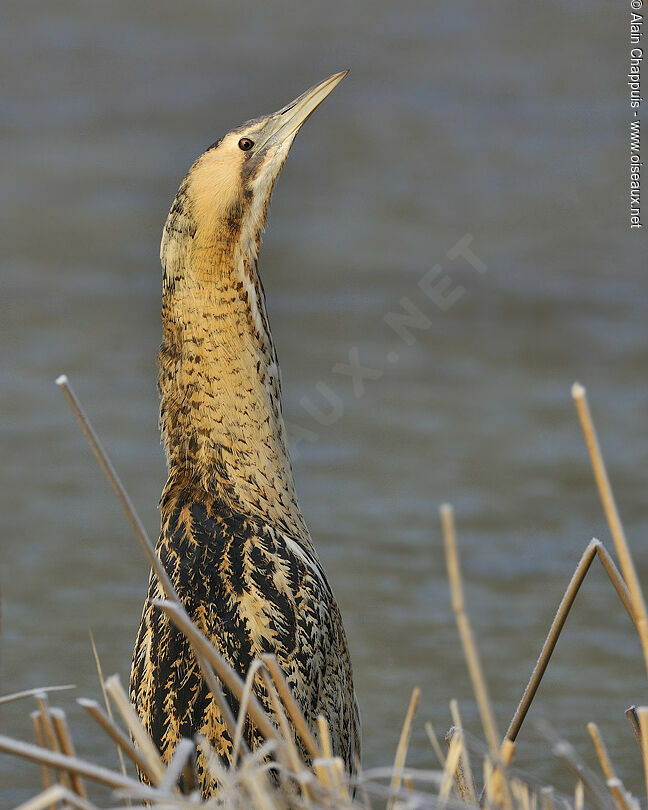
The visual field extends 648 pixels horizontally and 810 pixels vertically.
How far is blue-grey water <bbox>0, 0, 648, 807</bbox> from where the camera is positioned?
5.64 m

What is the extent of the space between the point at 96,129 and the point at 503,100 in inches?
94.2

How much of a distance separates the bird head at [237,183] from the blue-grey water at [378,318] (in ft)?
6.60

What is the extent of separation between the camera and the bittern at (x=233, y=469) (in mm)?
3002

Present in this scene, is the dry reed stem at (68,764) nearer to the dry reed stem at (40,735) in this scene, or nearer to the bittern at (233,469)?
the dry reed stem at (40,735)

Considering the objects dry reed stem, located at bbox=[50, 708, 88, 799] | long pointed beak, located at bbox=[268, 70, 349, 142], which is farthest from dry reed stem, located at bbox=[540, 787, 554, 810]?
long pointed beak, located at bbox=[268, 70, 349, 142]

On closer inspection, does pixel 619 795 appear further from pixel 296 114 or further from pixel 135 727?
pixel 296 114

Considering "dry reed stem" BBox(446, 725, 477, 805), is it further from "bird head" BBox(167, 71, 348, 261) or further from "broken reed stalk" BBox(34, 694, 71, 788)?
"bird head" BBox(167, 71, 348, 261)

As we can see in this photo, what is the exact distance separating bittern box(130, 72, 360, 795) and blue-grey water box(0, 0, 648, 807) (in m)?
1.73

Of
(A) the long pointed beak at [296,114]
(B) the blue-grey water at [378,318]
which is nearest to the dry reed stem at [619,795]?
(A) the long pointed beak at [296,114]

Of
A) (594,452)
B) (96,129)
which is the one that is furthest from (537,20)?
(594,452)

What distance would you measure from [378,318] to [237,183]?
4.75m

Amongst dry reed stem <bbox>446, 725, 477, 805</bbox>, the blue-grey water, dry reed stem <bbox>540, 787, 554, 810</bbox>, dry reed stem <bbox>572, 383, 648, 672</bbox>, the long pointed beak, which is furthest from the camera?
the blue-grey water

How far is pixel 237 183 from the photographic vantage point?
337 centimetres

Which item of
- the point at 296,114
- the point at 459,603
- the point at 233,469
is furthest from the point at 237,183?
the point at 459,603
